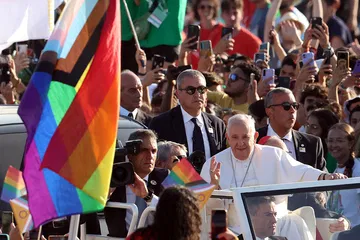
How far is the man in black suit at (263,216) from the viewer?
747 cm

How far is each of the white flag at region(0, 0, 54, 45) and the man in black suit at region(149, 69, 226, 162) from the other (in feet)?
5.99

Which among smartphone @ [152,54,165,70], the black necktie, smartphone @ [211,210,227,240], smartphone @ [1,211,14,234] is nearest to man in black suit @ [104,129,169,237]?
smartphone @ [1,211,14,234]

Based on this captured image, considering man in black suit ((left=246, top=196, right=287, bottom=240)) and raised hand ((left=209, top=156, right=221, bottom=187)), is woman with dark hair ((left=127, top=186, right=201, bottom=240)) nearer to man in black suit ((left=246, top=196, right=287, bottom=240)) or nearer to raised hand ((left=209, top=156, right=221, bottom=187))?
man in black suit ((left=246, top=196, right=287, bottom=240))

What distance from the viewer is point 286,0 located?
17.6 metres

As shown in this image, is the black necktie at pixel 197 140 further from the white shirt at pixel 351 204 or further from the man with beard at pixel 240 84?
the white shirt at pixel 351 204

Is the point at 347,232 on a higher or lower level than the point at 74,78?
lower

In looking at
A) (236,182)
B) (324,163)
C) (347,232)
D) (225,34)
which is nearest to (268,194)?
(347,232)

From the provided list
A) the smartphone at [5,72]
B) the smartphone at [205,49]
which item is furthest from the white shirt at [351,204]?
the smartphone at [5,72]

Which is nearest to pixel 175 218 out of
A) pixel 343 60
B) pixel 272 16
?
pixel 343 60

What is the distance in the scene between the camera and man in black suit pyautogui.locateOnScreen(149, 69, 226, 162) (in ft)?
38.8

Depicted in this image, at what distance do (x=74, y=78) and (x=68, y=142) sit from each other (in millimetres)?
410

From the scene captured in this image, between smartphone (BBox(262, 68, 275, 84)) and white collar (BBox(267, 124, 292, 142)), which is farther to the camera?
smartphone (BBox(262, 68, 275, 84))

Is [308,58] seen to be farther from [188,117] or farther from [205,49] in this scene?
[188,117]

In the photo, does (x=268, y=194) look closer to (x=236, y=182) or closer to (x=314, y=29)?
(x=236, y=182)
